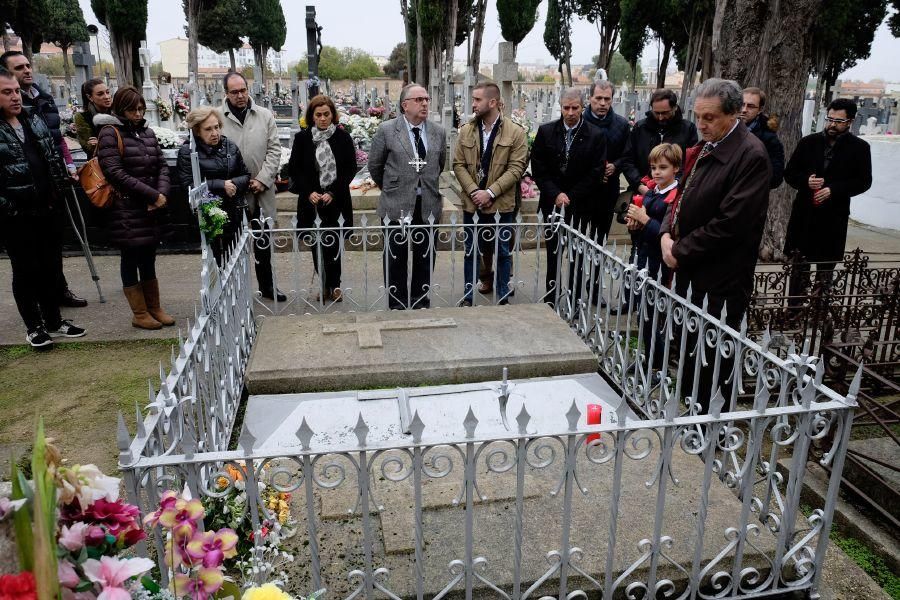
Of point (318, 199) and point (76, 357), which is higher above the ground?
point (318, 199)

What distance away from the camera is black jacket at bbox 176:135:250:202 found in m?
5.15

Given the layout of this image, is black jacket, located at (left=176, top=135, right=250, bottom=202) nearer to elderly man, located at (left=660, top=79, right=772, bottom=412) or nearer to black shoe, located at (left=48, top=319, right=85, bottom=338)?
black shoe, located at (left=48, top=319, right=85, bottom=338)

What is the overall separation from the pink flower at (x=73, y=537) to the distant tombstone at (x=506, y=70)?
8.31 m

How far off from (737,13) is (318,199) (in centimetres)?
458

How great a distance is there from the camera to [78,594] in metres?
1.05

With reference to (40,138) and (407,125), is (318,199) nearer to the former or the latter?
(407,125)

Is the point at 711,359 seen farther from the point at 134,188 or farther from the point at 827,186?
the point at 134,188

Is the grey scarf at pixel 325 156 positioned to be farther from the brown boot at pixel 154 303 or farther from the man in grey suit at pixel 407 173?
the brown boot at pixel 154 303

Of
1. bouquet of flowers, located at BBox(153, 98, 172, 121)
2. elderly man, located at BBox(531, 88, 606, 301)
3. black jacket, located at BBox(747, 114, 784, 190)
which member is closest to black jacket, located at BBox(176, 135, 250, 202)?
elderly man, located at BBox(531, 88, 606, 301)

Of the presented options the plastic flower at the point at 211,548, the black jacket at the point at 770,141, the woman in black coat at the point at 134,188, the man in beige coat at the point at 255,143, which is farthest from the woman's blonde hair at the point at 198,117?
the plastic flower at the point at 211,548

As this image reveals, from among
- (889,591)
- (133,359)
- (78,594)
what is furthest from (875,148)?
(78,594)

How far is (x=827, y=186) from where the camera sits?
18.5ft

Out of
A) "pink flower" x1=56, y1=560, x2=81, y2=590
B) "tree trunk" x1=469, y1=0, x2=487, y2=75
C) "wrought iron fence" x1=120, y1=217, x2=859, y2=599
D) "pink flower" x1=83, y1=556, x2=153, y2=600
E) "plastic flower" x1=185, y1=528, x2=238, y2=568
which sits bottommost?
"wrought iron fence" x1=120, y1=217, x2=859, y2=599

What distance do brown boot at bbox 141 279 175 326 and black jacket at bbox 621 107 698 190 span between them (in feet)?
12.5
